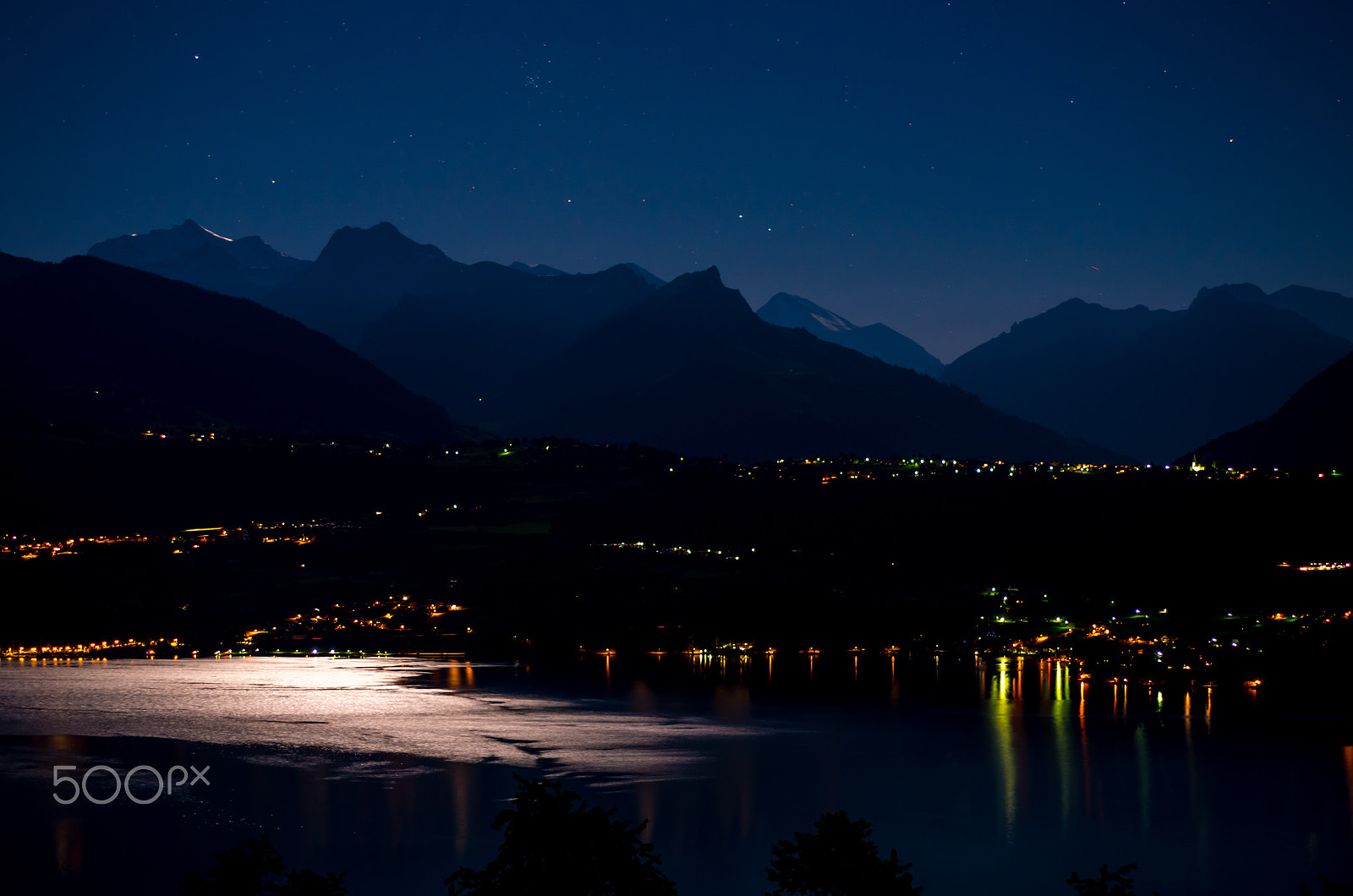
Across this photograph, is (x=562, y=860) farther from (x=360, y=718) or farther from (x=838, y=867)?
(x=360, y=718)

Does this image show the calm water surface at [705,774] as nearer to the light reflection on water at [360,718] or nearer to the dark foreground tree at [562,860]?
the light reflection on water at [360,718]

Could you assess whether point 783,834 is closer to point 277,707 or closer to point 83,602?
point 277,707

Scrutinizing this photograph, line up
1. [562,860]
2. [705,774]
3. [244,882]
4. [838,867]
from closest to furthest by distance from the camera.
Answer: [562,860], [244,882], [838,867], [705,774]

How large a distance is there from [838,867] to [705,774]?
54366 millimetres

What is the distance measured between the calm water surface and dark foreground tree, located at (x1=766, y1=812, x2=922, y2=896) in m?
28.3

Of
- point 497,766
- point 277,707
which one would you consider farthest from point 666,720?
point 277,707

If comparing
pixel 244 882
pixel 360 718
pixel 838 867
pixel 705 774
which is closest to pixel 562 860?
Result: pixel 244 882

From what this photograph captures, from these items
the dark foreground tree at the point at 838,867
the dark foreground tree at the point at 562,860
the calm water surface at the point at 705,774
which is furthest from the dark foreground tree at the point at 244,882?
the calm water surface at the point at 705,774

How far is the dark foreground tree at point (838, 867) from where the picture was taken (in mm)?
25516

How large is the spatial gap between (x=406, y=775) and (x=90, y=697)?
58389 millimetres

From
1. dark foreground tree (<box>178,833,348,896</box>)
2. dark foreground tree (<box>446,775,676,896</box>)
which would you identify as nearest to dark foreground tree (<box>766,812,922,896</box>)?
dark foreground tree (<box>446,775,676,896</box>)

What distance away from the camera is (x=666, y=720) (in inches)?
4104

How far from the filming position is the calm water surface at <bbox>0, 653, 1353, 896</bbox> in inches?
2279

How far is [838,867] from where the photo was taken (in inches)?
1020
